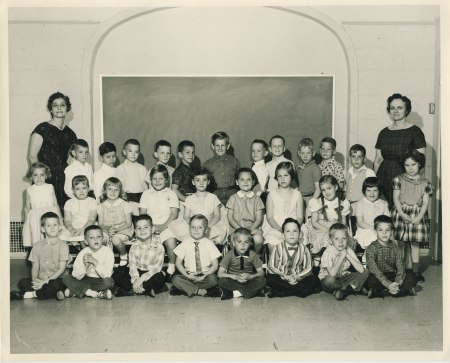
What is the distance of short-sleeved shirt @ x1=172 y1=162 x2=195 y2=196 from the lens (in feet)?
16.8

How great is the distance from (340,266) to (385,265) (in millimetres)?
345

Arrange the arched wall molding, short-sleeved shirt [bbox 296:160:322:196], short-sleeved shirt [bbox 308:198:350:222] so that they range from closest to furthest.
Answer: short-sleeved shirt [bbox 308:198:350:222], short-sleeved shirt [bbox 296:160:322:196], the arched wall molding

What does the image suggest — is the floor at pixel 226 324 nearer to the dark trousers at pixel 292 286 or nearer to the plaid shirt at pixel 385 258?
the dark trousers at pixel 292 286

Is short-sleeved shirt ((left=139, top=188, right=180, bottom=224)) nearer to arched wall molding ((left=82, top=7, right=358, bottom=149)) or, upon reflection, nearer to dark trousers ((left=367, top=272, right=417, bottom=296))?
arched wall molding ((left=82, top=7, right=358, bottom=149))

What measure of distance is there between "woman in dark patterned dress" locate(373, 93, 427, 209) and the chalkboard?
0.70 meters

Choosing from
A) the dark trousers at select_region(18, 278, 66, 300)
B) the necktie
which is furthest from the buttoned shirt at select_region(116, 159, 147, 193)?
the dark trousers at select_region(18, 278, 66, 300)

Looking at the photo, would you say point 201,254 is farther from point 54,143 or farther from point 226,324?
point 54,143

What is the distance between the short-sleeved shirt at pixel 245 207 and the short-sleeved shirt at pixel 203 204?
14 centimetres

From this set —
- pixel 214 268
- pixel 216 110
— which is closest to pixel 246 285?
pixel 214 268

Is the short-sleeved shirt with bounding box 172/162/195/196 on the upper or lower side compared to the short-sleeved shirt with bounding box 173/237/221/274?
upper

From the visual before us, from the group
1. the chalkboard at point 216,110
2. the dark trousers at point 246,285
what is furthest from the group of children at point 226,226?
the chalkboard at point 216,110

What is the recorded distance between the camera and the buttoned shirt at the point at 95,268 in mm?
4441

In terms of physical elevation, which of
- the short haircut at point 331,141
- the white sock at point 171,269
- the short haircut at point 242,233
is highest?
the short haircut at point 331,141

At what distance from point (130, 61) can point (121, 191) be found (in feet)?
4.39
